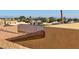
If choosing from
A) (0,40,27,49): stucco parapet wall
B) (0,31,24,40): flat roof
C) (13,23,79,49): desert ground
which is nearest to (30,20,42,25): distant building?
(13,23,79,49): desert ground

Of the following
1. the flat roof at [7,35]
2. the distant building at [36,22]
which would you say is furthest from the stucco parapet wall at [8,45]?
the distant building at [36,22]

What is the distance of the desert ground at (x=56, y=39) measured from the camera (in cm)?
272

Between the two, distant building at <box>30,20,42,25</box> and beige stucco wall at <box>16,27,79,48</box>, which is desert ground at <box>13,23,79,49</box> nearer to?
beige stucco wall at <box>16,27,79,48</box>

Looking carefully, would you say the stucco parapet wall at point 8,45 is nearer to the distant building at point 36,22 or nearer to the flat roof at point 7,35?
the flat roof at point 7,35

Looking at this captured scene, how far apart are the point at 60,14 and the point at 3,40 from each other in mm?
843

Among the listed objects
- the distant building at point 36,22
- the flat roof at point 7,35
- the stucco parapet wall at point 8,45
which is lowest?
the stucco parapet wall at point 8,45

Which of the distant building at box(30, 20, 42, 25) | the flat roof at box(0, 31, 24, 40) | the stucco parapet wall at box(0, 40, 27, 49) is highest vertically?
the distant building at box(30, 20, 42, 25)

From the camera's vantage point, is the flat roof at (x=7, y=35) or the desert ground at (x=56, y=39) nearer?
the desert ground at (x=56, y=39)

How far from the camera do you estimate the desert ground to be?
8.93ft

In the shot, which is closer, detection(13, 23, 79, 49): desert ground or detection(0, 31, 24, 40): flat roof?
detection(13, 23, 79, 49): desert ground

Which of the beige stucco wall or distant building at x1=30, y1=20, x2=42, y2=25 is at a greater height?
distant building at x1=30, y1=20, x2=42, y2=25
